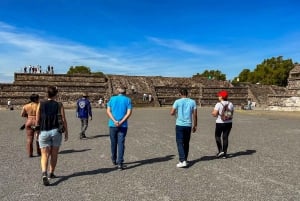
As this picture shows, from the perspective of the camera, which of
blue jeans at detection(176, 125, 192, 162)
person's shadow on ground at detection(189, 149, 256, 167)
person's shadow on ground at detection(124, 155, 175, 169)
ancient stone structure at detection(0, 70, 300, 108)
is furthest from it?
ancient stone structure at detection(0, 70, 300, 108)

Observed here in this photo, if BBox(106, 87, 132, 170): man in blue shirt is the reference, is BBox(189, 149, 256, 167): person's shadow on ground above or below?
below

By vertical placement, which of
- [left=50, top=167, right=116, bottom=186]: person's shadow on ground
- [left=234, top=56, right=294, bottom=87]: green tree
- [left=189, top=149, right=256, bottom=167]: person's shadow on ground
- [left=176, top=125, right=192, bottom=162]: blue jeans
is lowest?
[left=189, top=149, right=256, bottom=167]: person's shadow on ground

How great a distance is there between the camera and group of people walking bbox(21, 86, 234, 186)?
21.6 ft

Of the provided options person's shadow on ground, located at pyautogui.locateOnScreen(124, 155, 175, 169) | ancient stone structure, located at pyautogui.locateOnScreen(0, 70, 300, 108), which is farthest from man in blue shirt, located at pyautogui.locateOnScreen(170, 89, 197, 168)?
ancient stone structure, located at pyautogui.locateOnScreen(0, 70, 300, 108)

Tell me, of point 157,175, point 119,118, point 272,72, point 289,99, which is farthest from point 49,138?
point 272,72

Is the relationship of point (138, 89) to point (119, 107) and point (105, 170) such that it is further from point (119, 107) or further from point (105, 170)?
point (105, 170)

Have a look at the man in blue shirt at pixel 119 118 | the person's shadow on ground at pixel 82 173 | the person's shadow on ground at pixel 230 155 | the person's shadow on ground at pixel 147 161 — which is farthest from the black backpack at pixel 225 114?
the person's shadow on ground at pixel 82 173

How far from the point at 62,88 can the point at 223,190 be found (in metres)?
44.7

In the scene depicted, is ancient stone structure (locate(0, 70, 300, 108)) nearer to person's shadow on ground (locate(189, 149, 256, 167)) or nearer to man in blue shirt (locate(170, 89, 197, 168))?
person's shadow on ground (locate(189, 149, 256, 167))

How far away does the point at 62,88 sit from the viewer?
48.2 m

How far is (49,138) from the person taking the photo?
258 inches

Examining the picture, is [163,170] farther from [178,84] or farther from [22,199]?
[178,84]

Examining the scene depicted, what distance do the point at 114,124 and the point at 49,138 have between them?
1678 mm

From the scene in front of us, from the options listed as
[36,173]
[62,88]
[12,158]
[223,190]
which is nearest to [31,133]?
[12,158]
